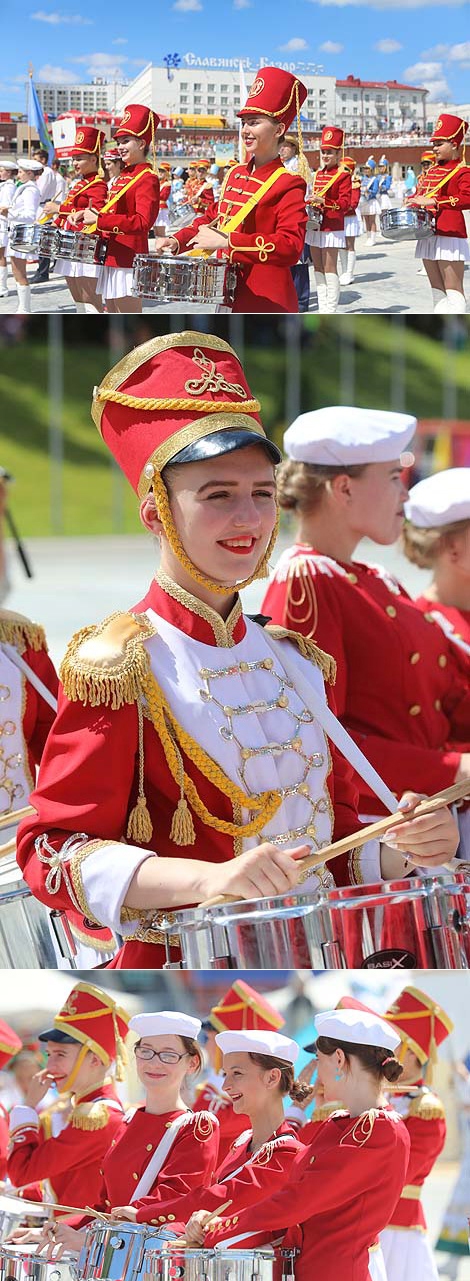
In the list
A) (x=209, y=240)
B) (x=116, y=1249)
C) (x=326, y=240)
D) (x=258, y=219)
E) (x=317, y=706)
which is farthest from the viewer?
(x=326, y=240)

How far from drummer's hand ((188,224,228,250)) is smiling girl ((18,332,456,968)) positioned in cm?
366

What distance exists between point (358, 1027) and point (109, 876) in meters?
0.36

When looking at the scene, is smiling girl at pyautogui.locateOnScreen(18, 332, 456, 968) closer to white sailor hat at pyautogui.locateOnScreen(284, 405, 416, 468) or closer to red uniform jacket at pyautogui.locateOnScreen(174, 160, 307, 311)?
white sailor hat at pyautogui.locateOnScreen(284, 405, 416, 468)

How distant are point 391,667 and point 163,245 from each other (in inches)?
124

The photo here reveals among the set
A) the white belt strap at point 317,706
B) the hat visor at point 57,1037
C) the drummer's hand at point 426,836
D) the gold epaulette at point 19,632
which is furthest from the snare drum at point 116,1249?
the gold epaulette at point 19,632

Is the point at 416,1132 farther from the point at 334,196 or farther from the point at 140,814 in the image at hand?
the point at 334,196

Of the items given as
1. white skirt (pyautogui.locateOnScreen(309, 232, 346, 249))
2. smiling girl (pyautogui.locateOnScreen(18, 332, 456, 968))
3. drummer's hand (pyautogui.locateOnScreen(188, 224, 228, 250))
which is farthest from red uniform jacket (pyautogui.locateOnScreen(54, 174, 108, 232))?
smiling girl (pyautogui.locateOnScreen(18, 332, 456, 968))

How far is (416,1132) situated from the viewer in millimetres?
1962

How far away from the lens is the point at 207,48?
9.45 m

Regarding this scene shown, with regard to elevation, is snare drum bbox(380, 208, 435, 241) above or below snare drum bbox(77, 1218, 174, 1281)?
above

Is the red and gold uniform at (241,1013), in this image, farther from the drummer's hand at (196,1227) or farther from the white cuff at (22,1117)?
the white cuff at (22,1117)

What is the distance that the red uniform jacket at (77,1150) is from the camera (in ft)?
6.88

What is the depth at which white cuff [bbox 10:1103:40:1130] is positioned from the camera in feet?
7.04

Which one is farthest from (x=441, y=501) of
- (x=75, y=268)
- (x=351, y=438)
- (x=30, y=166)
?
(x=30, y=166)
